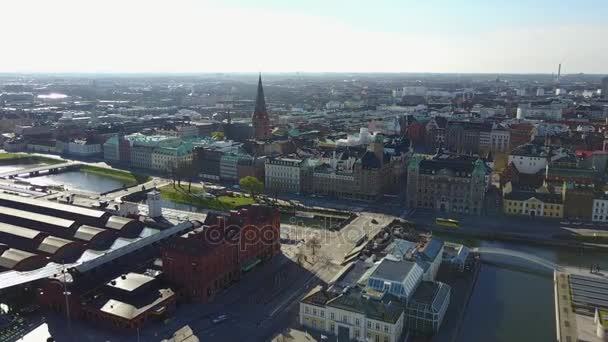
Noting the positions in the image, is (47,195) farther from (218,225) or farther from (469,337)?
(469,337)

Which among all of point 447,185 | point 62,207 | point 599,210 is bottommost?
point 599,210

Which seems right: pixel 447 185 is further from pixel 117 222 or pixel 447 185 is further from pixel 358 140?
pixel 358 140

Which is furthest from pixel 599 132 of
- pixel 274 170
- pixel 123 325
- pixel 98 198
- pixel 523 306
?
pixel 123 325

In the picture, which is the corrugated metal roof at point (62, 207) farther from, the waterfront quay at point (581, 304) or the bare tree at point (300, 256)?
the waterfront quay at point (581, 304)

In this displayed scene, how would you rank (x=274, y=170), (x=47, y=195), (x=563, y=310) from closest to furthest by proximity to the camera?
1. (x=563, y=310)
2. (x=47, y=195)
3. (x=274, y=170)

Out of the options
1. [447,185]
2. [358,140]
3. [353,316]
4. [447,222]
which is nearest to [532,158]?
[447,185]

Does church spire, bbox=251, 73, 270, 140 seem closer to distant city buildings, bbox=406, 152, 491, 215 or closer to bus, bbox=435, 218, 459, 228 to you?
distant city buildings, bbox=406, 152, 491, 215

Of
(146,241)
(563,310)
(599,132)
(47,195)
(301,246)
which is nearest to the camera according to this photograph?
(563,310)
